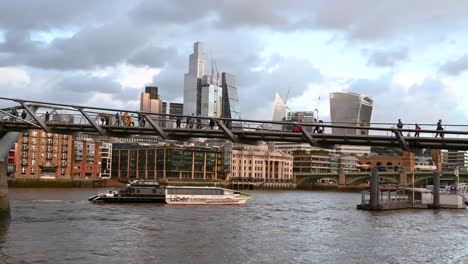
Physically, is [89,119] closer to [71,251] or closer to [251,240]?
[71,251]

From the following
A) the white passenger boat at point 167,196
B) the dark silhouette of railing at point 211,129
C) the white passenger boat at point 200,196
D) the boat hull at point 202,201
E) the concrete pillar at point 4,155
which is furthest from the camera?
the white passenger boat at point 200,196

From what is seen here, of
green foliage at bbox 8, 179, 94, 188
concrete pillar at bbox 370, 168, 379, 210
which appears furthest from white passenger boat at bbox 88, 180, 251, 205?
green foliage at bbox 8, 179, 94, 188

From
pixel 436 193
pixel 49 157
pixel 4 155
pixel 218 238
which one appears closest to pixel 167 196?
pixel 4 155

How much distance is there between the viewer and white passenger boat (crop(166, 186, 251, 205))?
311 feet

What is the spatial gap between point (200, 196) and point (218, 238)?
156ft

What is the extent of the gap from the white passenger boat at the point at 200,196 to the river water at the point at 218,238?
74.6ft

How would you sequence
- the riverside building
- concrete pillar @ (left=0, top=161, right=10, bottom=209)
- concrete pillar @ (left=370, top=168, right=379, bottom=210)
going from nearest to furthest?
concrete pillar @ (left=0, top=161, right=10, bottom=209) < concrete pillar @ (left=370, top=168, right=379, bottom=210) < the riverside building

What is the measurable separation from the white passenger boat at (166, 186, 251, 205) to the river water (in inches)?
896

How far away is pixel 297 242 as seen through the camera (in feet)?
157

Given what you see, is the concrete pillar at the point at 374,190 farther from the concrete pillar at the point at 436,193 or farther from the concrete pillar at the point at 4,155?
the concrete pillar at the point at 4,155

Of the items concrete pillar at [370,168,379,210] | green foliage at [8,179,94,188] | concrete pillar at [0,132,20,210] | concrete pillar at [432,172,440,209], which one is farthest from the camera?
green foliage at [8,179,94,188]

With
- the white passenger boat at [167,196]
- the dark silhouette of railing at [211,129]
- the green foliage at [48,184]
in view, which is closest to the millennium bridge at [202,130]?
the dark silhouette of railing at [211,129]

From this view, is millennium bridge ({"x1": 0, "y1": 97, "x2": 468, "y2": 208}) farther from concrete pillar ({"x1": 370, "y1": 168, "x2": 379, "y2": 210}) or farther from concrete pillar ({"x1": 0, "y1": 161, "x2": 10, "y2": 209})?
concrete pillar ({"x1": 370, "y1": 168, "x2": 379, "y2": 210})

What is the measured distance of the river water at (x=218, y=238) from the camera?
39250 millimetres
